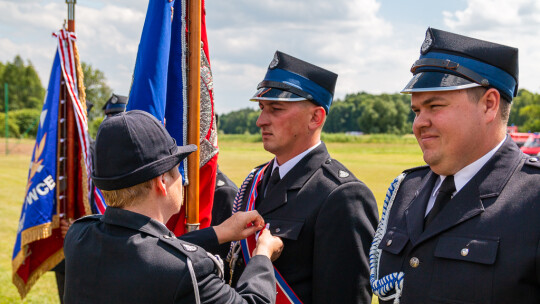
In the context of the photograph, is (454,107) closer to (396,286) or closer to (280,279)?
(396,286)

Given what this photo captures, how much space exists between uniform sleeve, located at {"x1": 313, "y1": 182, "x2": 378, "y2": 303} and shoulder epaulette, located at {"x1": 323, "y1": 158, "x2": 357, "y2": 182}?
0.12 m

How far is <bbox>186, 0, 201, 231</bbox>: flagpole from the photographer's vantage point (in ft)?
10.7

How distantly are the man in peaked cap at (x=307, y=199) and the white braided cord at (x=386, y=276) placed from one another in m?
0.29

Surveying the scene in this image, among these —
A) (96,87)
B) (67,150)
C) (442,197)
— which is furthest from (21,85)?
(442,197)

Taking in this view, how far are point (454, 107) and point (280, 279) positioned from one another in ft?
4.78

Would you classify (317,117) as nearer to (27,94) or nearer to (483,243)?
(483,243)

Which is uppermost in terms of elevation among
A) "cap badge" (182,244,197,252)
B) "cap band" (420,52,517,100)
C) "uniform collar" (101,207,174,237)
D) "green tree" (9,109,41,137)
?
"cap band" (420,52,517,100)

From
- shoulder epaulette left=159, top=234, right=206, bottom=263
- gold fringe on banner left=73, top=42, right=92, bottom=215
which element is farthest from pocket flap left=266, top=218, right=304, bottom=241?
gold fringe on banner left=73, top=42, right=92, bottom=215

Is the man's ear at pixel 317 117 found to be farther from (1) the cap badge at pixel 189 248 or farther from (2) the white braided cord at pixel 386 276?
(1) the cap badge at pixel 189 248

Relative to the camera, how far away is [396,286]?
91.6 inches

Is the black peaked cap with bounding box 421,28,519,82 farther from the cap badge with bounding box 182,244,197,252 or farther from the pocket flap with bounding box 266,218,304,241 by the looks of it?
the cap badge with bounding box 182,244,197,252

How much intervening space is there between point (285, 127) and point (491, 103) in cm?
146

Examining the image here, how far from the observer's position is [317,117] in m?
3.51

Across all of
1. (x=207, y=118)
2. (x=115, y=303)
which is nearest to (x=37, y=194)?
(x=207, y=118)
